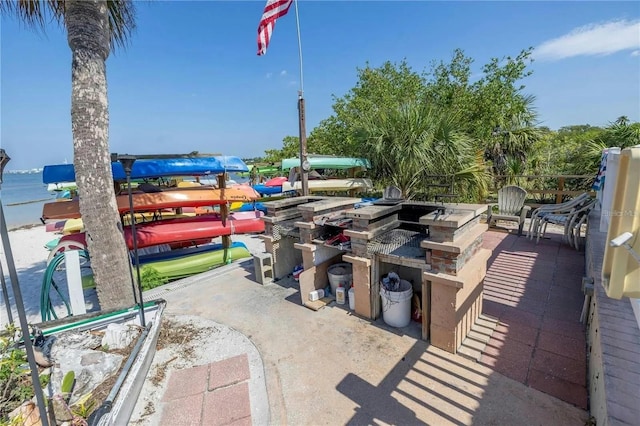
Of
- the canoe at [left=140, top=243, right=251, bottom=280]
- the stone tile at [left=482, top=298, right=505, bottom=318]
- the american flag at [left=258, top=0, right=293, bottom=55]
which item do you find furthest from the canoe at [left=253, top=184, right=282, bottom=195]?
the stone tile at [left=482, top=298, right=505, bottom=318]

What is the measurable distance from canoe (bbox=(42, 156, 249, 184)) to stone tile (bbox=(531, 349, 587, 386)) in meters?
6.13

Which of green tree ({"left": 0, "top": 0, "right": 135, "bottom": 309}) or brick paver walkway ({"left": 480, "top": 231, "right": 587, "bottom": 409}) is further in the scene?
green tree ({"left": 0, "top": 0, "right": 135, "bottom": 309})

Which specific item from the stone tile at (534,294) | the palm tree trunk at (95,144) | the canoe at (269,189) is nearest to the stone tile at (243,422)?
the palm tree trunk at (95,144)

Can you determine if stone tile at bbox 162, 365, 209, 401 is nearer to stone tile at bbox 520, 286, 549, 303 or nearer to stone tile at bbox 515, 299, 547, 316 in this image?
stone tile at bbox 515, 299, 547, 316

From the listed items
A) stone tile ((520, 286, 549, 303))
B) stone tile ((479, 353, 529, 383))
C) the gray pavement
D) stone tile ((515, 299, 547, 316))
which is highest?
stone tile ((520, 286, 549, 303))

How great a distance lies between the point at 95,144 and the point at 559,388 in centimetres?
606

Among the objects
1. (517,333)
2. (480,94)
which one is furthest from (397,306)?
(480,94)

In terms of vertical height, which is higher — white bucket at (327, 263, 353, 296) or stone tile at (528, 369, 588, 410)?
white bucket at (327, 263, 353, 296)

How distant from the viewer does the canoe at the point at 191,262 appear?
6.02 metres

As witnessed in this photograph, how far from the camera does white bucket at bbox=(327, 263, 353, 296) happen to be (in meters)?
4.48

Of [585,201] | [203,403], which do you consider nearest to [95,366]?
[203,403]

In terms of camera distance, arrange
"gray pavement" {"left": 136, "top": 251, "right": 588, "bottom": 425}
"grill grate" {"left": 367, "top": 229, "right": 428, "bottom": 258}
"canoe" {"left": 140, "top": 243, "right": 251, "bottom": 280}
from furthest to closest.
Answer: "canoe" {"left": 140, "top": 243, "right": 251, "bottom": 280}, "grill grate" {"left": 367, "top": 229, "right": 428, "bottom": 258}, "gray pavement" {"left": 136, "top": 251, "right": 588, "bottom": 425}

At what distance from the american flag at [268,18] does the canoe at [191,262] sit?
4733mm

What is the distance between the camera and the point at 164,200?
605cm
